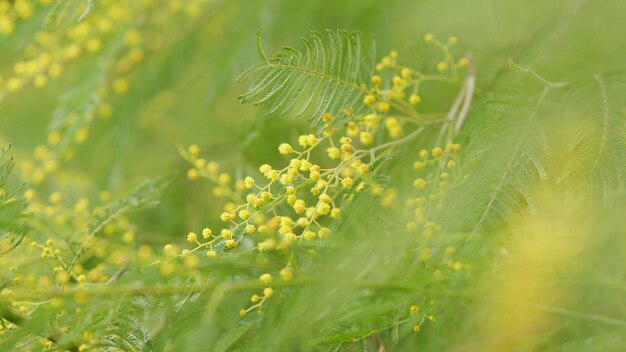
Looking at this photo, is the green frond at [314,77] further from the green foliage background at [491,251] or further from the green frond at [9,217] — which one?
the green frond at [9,217]

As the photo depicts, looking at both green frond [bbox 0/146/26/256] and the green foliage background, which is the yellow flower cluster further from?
green frond [bbox 0/146/26/256]

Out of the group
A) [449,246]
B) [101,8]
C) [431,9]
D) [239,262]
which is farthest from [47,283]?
[101,8]

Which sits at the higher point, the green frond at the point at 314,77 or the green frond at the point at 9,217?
the green frond at the point at 9,217

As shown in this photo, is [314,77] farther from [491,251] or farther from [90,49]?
[90,49]

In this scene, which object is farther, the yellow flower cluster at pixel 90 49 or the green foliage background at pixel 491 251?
the yellow flower cluster at pixel 90 49

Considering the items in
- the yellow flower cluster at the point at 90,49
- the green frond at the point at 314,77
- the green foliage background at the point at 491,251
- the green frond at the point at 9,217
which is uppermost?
the yellow flower cluster at the point at 90,49

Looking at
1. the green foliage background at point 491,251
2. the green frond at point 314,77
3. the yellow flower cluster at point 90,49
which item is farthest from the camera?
the yellow flower cluster at point 90,49

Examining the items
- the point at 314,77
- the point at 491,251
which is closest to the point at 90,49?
the point at 314,77

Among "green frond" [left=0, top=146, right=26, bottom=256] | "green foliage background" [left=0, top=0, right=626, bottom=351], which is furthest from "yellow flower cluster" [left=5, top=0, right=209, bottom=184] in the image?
"green frond" [left=0, top=146, right=26, bottom=256]

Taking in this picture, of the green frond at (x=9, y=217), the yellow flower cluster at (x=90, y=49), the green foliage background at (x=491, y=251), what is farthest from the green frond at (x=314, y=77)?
the yellow flower cluster at (x=90, y=49)
